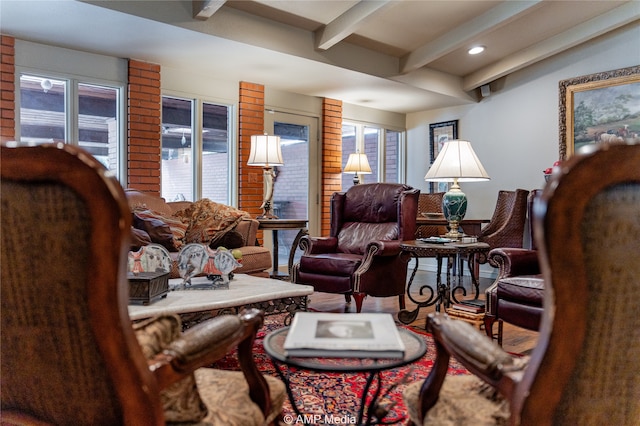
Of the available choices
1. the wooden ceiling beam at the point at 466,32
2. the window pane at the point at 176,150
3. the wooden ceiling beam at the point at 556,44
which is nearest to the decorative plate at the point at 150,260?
the window pane at the point at 176,150

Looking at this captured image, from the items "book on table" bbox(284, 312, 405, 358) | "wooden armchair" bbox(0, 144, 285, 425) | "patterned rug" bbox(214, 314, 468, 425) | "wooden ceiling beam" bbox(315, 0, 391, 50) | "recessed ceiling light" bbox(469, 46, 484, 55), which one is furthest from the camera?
"recessed ceiling light" bbox(469, 46, 484, 55)

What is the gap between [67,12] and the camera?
11.5 ft

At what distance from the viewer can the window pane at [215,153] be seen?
5.44 m

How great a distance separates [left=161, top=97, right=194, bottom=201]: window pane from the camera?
514cm

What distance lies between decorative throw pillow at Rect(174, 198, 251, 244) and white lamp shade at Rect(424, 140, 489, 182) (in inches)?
66.7

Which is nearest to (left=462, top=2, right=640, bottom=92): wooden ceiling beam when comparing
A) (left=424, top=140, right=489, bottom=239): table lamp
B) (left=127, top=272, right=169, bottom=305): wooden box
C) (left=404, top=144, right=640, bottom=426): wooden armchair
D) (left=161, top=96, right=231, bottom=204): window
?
(left=424, top=140, right=489, bottom=239): table lamp

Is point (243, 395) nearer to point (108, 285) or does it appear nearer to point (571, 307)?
point (108, 285)

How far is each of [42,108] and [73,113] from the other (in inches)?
9.9

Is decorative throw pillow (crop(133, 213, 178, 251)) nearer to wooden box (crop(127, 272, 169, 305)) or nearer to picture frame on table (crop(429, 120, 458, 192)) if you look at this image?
wooden box (crop(127, 272, 169, 305))

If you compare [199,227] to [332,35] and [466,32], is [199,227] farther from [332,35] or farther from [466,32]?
[466,32]

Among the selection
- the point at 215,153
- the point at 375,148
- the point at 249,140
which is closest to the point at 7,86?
the point at 215,153

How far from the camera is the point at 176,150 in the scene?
523 centimetres

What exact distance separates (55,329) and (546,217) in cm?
89

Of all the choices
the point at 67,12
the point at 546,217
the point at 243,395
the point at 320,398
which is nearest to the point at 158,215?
the point at 67,12
